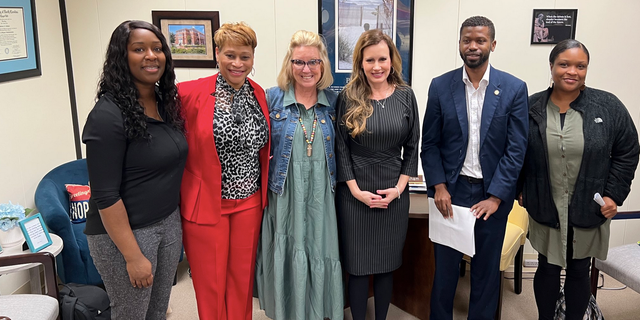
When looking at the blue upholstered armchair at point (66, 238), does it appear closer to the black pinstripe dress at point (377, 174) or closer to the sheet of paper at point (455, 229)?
the black pinstripe dress at point (377, 174)

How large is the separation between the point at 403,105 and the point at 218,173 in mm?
907

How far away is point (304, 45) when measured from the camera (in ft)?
7.10

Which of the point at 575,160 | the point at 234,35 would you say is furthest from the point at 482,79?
the point at 234,35

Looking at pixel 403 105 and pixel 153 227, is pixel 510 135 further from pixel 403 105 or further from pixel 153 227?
pixel 153 227

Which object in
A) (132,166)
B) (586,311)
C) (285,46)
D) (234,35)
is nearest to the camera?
(132,166)

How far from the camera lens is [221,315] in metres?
2.31

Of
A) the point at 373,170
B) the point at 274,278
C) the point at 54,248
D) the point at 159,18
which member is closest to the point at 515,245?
the point at 373,170

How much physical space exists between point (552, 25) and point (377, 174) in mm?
1843

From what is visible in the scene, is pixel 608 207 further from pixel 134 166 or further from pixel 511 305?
pixel 134 166

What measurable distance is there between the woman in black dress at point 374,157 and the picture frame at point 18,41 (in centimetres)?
198

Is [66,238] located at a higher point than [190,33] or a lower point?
lower

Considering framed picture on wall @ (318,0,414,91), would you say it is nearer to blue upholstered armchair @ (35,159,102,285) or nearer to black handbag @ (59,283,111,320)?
blue upholstered armchair @ (35,159,102,285)

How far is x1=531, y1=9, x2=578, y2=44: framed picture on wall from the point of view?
3.18m

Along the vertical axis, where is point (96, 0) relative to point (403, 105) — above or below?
above
